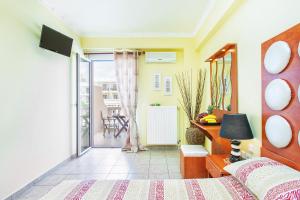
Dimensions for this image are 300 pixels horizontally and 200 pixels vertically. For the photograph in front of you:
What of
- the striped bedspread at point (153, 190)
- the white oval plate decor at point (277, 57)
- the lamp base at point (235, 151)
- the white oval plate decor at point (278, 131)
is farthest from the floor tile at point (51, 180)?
the white oval plate decor at point (277, 57)

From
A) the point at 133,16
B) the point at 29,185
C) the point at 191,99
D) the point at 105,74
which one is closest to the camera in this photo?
the point at 29,185

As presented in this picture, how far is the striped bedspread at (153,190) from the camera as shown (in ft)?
4.42

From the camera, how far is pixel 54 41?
3086 mm

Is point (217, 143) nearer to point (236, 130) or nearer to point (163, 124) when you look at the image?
point (236, 130)

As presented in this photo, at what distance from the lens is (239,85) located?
7.84ft

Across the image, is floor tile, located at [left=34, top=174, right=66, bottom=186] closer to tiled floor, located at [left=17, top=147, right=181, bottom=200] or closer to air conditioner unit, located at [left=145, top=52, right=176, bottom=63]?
tiled floor, located at [left=17, top=147, right=181, bottom=200]

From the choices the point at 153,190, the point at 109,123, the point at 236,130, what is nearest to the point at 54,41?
the point at 153,190

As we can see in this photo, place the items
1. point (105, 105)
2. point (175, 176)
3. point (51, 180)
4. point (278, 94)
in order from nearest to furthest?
point (278, 94), point (51, 180), point (175, 176), point (105, 105)

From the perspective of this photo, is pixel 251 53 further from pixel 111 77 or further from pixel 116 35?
pixel 111 77

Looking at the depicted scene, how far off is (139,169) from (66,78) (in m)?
2.09

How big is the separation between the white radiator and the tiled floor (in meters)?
0.26

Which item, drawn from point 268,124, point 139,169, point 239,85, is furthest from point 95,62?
point 268,124

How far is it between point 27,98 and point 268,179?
2.72 m

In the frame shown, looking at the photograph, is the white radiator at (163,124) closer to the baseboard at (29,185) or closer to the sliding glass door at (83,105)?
the sliding glass door at (83,105)
